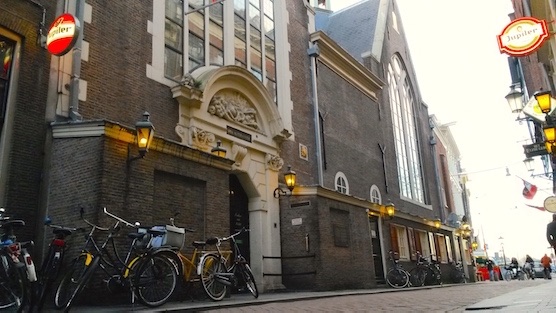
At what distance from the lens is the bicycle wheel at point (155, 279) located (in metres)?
7.37

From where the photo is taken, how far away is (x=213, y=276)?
8891 millimetres

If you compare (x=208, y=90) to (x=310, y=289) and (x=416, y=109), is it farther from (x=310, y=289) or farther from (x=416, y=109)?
(x=416, y=109)

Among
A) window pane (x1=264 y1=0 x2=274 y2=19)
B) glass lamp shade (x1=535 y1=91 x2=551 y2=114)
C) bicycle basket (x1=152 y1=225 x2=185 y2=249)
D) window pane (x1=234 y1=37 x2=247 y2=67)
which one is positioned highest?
window pane (x1=264 y1=0 x2=274 y2=19)

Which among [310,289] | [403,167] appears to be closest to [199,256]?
[310,289]

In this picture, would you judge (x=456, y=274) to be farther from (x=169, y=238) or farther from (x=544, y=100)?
(x=169, y=238)

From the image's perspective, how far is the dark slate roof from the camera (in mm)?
26859

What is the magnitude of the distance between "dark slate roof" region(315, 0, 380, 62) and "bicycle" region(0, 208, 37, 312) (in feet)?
71.7

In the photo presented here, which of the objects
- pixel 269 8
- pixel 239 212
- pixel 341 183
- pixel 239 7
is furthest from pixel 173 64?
pixel 341 183

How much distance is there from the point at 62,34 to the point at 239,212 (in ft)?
24.8

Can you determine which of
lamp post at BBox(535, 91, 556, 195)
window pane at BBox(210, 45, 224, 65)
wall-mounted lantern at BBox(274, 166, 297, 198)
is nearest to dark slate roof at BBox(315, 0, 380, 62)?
wall-mounted lantern at BBox(274, 166, 297, 198)

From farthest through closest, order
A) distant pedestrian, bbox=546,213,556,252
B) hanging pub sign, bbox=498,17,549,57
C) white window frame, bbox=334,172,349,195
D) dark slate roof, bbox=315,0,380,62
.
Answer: dark slate roof, bbox=315,0,380,62 → white window frame, bbox=334,172,349,195 → distant pedestrian, bbox=546,213,556,252 → hanging pub sign, bbox=498,17,549,57

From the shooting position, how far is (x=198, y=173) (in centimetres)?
1041

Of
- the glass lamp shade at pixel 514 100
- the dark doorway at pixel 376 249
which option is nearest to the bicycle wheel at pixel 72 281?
the glass lamp shade at pixel 514 100

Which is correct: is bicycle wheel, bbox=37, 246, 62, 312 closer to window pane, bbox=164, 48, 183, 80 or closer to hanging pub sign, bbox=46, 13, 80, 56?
hanging pub sign, bbox=46, 13, 80, 56
